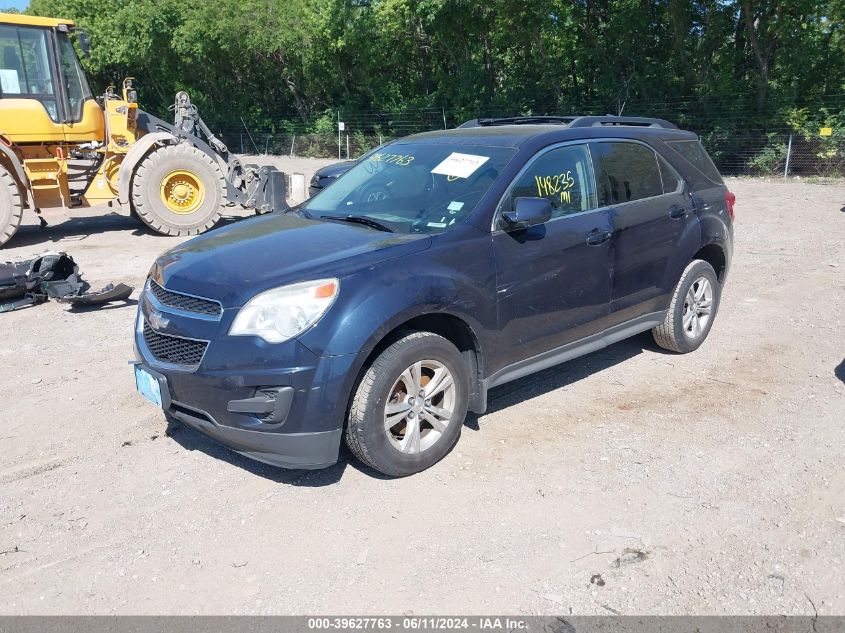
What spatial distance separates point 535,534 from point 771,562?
3.48 ft

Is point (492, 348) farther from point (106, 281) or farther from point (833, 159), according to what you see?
point (833, 159)

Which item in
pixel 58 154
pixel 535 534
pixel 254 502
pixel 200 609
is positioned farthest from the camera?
pixel 58 154

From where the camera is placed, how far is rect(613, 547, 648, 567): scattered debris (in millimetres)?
3307

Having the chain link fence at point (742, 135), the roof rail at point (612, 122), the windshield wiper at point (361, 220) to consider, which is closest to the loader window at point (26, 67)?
the windshield wiper at point (361, 220)

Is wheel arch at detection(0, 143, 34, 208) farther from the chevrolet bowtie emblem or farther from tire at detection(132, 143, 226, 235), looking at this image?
the chevrolet bowtie emblem

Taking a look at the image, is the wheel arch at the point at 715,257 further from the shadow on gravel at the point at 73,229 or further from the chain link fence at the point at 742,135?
the chain link fence at the point at 742,135

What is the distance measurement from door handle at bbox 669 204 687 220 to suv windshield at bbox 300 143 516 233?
5.11 ft

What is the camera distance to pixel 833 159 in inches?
728

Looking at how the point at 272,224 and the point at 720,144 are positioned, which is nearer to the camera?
the point at 272,224

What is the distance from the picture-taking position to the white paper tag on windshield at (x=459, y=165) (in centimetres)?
461

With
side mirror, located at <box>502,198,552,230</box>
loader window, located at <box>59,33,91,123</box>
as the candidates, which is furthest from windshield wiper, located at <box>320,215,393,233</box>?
loader window, located at <box>59,33,91,123</box>

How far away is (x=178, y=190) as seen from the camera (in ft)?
38.2

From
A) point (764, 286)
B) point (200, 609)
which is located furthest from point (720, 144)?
point (200, 609)

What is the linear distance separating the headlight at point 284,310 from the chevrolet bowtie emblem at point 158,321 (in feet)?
1.71
